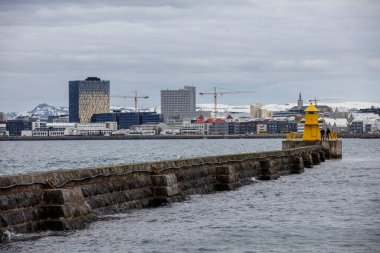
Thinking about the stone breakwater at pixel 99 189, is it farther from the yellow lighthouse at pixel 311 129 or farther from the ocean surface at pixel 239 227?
the yellow lighthouse at pixel 311 129

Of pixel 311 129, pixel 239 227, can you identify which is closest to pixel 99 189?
pixel 239 227

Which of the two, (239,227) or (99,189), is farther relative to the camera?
(99,189)

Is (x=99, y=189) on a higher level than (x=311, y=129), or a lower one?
lower

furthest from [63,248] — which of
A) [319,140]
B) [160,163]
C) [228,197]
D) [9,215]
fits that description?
[319,140]

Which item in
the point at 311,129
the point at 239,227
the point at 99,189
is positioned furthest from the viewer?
the point at 311,129

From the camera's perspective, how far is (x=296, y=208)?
38.8 meters

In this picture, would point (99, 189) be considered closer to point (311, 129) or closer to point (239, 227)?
point (239, 227)

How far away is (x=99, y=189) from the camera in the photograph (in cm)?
3356

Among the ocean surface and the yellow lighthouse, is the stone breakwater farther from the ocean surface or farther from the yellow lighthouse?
the yellow lighthouse

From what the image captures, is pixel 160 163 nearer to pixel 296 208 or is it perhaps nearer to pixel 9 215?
pixel 296 208

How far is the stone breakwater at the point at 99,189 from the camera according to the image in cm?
2803

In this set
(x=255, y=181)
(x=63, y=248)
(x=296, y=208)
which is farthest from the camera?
(x=255, y=181)

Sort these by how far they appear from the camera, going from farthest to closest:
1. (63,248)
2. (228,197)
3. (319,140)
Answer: (319,140), (228,197), (63,248)

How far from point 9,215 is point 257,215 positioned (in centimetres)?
1244
